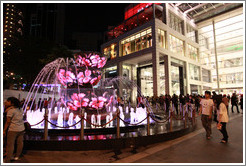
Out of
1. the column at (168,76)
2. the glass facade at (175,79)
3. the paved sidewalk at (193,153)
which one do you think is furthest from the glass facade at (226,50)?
the paved sidewalk at (193,153)

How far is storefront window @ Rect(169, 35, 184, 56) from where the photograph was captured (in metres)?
29.4

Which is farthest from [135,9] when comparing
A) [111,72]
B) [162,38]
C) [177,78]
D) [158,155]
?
[158,155]

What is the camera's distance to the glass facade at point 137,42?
27.9 metres

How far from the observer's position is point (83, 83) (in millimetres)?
8695

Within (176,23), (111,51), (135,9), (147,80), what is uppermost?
(135,9)

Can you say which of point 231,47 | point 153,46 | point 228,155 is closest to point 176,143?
point 228,155

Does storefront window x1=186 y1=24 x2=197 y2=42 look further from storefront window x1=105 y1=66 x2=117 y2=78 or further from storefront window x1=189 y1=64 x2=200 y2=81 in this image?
storefront window x1=105 y1=66 x2=117 y2=78

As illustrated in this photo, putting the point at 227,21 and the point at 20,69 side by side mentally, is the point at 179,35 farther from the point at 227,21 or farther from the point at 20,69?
the point at 20,69

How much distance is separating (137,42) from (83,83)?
23.4m

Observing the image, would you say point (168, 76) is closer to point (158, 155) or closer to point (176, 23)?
point (176, 23)

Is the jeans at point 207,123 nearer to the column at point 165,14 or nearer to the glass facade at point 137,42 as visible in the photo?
the glass facade at point 137,42

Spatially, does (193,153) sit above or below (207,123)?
below

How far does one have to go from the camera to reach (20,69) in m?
21.4

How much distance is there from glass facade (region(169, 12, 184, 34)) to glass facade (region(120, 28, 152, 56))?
5614mm
